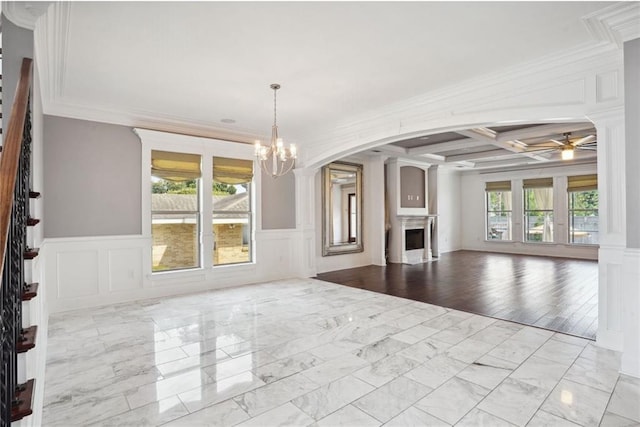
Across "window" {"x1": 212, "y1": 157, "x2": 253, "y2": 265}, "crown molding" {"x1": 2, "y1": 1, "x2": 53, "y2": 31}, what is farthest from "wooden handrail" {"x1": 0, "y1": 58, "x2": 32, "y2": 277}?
"window" {"x1": 212, "y1": 157, "x2": 253, "y2": 265}

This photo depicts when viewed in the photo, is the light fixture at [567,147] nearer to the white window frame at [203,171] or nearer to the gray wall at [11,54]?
the white window frame at [203,171]

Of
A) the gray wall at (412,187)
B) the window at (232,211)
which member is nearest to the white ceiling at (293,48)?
the window at (232,211)

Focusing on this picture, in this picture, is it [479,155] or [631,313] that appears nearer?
[631,313]

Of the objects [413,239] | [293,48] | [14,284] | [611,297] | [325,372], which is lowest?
[325,372]

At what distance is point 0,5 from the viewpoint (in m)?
2.38

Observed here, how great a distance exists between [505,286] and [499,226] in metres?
6.09

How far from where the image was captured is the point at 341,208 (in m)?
8.24

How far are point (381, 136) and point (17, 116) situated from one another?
4.35 m

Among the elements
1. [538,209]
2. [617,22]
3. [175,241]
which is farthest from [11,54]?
[538,209]

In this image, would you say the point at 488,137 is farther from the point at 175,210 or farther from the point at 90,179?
the point at 90,179

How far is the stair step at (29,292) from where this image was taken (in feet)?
5.66

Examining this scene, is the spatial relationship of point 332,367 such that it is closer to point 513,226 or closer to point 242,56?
point 242,56

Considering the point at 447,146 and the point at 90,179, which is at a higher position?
the point at 447,146

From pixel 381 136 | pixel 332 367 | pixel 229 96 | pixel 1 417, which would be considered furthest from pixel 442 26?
pixel 1 417
